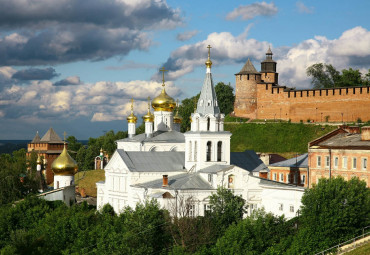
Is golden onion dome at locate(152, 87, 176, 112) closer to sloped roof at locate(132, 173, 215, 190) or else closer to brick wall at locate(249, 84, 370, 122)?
sloped roof at locate(132, 173, 215, 190)

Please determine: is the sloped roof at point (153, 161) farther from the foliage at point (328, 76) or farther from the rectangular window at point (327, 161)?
the foliage at point (328, 76)

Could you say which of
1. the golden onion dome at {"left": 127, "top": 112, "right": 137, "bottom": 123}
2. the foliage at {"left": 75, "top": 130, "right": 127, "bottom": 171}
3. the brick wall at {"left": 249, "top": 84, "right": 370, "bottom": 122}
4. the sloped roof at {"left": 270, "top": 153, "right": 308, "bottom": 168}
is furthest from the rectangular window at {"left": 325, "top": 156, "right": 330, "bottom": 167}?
the foliage at {"left": 75, "top": 130, "right": 127, "bottom": 171}

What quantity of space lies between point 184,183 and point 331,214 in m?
7.84

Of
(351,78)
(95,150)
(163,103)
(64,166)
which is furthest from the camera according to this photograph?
(95,150)

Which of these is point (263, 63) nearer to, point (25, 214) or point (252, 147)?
point (252, 147)

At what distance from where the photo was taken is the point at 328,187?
90.8ft

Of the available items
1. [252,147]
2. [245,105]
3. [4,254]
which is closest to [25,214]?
[4,254]

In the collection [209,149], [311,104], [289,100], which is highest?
[289,100]

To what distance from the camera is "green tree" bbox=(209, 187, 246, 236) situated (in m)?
29.9

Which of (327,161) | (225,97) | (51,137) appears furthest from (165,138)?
(51,137)

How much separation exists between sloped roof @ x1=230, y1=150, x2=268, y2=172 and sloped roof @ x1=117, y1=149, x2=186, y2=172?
9.61 feet

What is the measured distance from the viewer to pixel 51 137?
76.2m

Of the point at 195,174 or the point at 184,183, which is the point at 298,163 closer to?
the point at 195,174

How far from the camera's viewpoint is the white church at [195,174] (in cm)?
3164
